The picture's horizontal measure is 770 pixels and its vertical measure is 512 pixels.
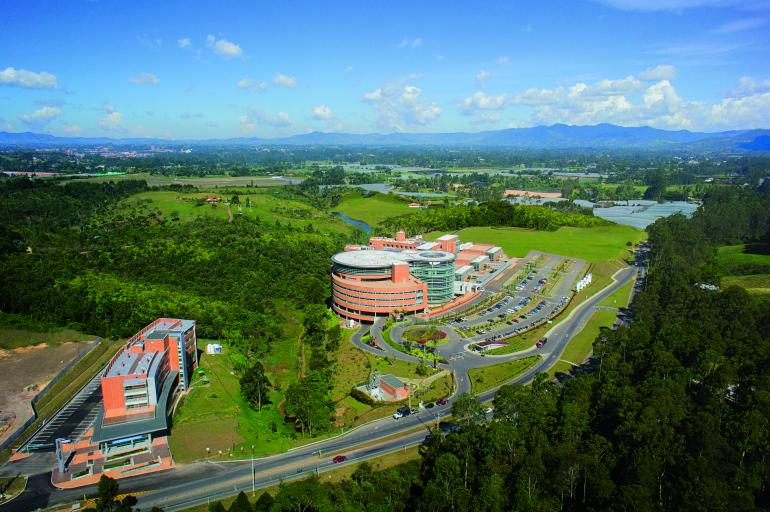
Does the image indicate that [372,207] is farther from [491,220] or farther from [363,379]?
[363,379]

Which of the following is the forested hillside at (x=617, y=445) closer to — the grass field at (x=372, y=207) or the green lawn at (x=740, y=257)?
the green lawn at (x=740, y=257)

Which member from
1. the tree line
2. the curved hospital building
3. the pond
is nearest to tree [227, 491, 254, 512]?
the curved hospital building

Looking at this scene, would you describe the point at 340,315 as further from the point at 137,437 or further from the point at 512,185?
the point at 512,185

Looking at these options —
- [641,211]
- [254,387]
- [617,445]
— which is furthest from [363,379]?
[641,211]

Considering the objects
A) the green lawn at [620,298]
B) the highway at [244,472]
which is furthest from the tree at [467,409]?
the green lawn at [620,298]

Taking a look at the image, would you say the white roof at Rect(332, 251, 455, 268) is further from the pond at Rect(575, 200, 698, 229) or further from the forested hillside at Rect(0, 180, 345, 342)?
the pond at Rect(575, 200, 698, 229)

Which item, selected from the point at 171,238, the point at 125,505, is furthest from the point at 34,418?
the point at 171,238
